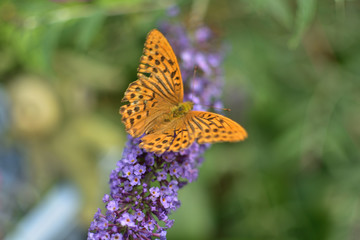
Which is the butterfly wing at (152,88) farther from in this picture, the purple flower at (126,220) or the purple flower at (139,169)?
the purple flower at (126,220)

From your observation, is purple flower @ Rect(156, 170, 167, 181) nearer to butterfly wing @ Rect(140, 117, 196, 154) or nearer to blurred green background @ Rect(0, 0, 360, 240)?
butterfly wing @ Rect(140, 117, 196, 154)

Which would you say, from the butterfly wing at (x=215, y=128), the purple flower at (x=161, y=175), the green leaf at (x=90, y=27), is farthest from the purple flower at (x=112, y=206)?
the green leaf at (x=90, y=27)

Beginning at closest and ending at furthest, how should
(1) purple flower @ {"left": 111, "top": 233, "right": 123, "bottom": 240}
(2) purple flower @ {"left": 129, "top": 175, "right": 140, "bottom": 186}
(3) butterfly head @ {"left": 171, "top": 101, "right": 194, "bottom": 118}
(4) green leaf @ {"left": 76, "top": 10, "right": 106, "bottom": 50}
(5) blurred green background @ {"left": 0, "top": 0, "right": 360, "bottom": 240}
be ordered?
(1) purple flower @ {"left": 111, "top": 233, "right": 123, "bottom": 240} < (2) purple flower @ {"left": 129, "top": 175, "right": 140, "bottom": 186} < (3) butterfly head @ {"left": 171, "top": 101, "right": 194, "bottom": 118} < (4) green leaf @ {"left": 76, "top": 10, "right": 106, "bottom": 50} < (5) blurred green background @ {"left": 0, "top": 0, "right": 360, "bottom": 240}

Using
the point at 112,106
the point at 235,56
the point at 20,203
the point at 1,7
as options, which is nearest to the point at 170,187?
the point at 235,56

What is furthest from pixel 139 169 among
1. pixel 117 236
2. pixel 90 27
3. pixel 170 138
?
pixel 90 27

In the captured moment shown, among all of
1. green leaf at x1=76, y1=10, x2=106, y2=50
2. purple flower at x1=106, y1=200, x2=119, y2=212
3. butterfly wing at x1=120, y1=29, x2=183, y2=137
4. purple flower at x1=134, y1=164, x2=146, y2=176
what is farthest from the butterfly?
green leaf at x1=76, y1=10, x2=106, y2=50

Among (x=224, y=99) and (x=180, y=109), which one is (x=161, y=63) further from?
(x=224, y=99)

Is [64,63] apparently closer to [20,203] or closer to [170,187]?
[20,203]
